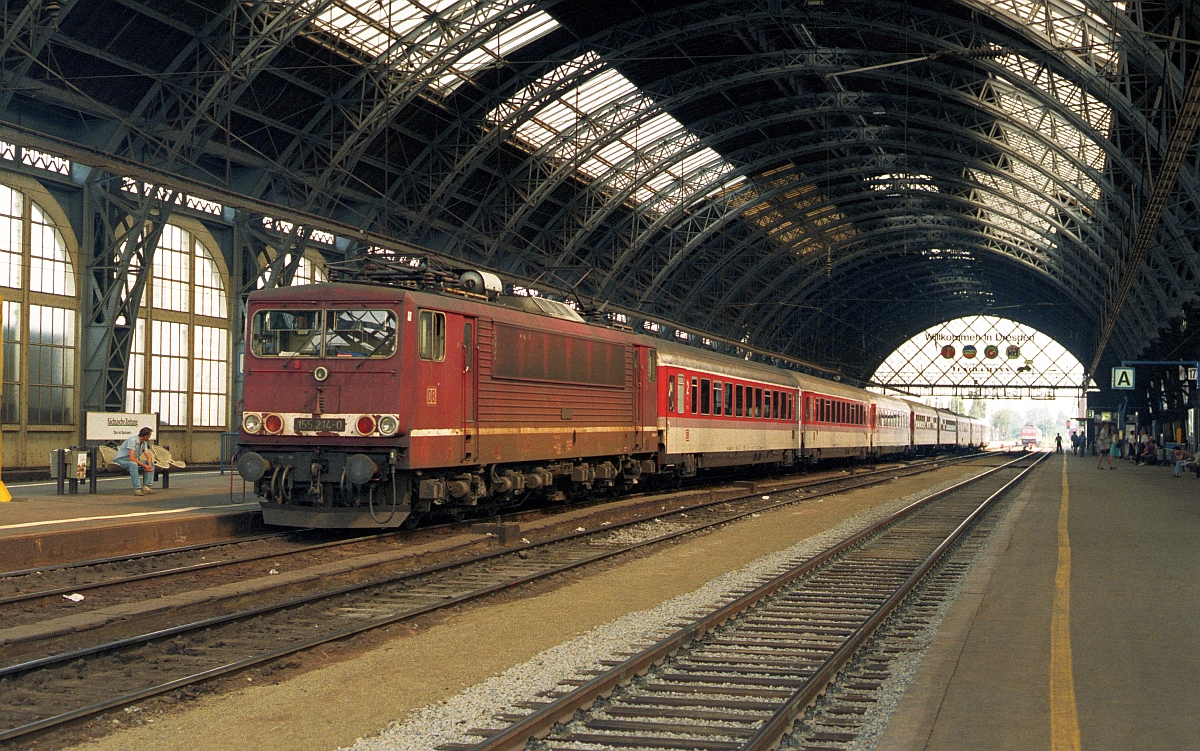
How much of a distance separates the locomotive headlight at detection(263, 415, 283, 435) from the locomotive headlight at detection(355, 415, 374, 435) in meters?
1.31

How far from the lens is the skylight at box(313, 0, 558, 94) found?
3400 cm

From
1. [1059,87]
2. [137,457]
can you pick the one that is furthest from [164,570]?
[1059,87]

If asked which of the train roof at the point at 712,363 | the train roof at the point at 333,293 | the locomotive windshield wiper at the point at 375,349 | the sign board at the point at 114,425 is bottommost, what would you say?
the sign board at the point at 114,425

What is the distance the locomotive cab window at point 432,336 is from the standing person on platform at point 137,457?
8.90 m

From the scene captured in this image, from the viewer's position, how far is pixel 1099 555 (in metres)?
16.3

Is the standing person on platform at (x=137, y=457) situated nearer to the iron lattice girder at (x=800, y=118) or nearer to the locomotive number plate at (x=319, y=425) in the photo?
the locomotive number plate at (x=319, y=425)

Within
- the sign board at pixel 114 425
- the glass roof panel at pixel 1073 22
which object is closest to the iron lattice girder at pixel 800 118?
the glass roof panel at pixel 1073 22

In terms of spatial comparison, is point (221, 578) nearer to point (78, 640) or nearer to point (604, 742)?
point (78, 640)

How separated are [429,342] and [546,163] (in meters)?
31.4

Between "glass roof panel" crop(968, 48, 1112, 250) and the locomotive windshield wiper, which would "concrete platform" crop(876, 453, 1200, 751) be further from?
"glass roof panel" crop(968, 48, 1112, 250)

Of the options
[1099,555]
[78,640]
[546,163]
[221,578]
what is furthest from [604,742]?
[546,163]

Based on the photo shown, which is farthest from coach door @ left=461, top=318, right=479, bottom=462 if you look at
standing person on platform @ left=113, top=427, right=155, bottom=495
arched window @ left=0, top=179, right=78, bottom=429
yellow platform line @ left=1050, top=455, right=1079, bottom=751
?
arched window @ left=0, top=179, right=78, bottom=429

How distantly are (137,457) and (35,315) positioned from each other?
11.1m

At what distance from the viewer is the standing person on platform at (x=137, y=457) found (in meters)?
22.6
